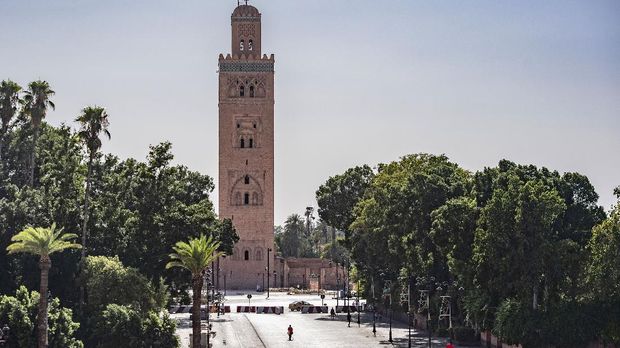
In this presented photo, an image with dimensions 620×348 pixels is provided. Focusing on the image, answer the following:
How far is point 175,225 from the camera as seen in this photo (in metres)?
66.6

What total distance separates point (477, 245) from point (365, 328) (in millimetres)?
19522

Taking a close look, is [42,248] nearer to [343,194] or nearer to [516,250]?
[516,250]

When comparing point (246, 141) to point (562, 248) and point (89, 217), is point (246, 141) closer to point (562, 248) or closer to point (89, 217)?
point (89, 217)

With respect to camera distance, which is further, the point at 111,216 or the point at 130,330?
the point at 111,216

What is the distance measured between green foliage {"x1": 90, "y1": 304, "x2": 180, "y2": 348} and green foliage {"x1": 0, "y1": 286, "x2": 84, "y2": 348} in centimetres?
172

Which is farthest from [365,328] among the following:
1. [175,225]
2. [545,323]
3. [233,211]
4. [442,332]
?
[233,211]

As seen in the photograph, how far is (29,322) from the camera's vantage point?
49406 mm

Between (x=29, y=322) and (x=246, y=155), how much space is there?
71871 mm

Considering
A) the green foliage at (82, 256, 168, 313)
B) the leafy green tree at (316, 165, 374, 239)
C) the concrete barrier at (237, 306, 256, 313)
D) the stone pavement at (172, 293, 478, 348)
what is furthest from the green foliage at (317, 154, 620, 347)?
the leafy green tree at (316, 165, 374, 239)

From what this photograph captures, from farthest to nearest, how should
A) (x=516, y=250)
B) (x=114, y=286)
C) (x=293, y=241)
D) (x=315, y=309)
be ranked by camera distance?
1. (x=293, y=241)
2. (x=315, y=309)
3. (x=114, y=286)
4. (x=516, y=250)

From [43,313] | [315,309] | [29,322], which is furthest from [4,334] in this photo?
[315,309]

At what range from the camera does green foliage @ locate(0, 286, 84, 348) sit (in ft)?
162

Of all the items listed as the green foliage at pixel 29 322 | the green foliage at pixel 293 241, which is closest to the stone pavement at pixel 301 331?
the green foliage at pixel 29 322

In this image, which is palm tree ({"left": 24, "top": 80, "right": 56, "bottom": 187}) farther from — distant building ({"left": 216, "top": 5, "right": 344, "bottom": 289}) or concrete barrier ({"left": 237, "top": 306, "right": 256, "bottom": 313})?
distant building ({"left": 216, "top": 5, "right": 344, "bottom": 289})
